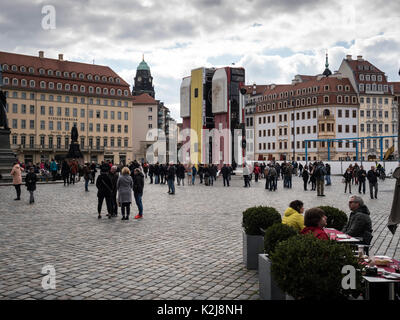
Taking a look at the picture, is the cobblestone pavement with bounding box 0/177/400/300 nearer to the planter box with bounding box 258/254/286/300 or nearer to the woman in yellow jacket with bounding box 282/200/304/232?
the planter box with bounding box 258/254/286/300

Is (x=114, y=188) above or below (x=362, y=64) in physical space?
below

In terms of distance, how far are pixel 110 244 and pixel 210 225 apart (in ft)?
11.3

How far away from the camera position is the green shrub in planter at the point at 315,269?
373cm

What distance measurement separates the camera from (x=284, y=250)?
416 cm

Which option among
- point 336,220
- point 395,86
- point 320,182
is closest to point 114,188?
point 336,220

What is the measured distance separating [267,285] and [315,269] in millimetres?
1354

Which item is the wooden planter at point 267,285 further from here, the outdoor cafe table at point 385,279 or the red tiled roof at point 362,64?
the red tiled roof at point 362,64

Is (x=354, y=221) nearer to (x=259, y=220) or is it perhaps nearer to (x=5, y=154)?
(x=259, y=220)

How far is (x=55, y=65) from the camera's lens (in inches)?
3469

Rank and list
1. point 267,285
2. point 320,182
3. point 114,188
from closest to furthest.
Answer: point 267,285, point 114,188, point 320,182

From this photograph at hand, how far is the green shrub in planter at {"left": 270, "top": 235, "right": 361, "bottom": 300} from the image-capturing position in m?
3.73

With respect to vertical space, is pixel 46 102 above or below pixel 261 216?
above
